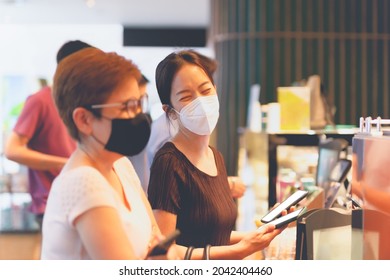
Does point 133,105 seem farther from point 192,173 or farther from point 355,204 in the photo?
point 355,204

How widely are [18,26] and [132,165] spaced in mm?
5725

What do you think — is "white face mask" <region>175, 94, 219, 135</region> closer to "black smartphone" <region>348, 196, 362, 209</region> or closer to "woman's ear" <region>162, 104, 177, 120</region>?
"woman's ear" <region>162, 104, 177, 120</region>

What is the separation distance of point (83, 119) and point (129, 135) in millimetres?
80

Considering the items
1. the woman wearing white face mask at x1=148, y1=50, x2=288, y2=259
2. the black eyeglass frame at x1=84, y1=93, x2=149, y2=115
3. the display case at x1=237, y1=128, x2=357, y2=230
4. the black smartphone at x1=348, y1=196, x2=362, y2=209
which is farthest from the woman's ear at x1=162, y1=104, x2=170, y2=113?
the display case at x1=237, y1=128, x2=357, y2=230

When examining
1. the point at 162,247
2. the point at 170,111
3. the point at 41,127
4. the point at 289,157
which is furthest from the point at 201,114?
the point at 289,157

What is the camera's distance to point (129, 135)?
1.03 m

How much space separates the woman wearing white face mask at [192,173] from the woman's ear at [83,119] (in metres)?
0.22

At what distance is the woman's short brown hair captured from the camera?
1000 millimetres

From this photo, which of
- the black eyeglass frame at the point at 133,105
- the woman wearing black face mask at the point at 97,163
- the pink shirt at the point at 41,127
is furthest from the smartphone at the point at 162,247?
the pink shirt at the point at 41,127

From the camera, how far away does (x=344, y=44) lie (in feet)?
17.1

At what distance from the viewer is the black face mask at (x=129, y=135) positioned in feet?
3.34

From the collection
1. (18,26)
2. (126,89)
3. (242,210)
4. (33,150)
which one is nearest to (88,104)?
(126,89)

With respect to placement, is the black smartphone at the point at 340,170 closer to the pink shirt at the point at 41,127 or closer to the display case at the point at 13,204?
the pink shirt at the point at 41,127
